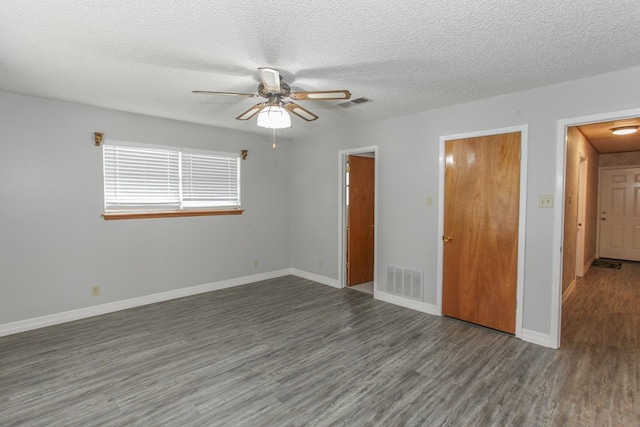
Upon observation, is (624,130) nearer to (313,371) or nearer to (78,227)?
(313,371)

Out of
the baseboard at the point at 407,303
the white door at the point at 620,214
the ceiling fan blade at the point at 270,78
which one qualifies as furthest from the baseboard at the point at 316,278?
the white door at the point at 620,214

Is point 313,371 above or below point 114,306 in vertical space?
below

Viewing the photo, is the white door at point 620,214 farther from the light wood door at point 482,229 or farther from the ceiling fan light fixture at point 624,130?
the light wood door at point 482,229

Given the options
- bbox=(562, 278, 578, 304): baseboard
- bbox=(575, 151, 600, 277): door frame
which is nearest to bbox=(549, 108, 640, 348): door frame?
bbox=(562, 278, 578, 304): baseboard

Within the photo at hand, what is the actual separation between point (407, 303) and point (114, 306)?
3770 millimetres

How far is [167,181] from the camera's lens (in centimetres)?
454

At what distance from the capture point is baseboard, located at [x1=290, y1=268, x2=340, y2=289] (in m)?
5.23

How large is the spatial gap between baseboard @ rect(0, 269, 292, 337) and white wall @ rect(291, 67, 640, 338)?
1.23m

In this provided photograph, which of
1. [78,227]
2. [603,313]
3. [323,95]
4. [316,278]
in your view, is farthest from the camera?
[316,278]

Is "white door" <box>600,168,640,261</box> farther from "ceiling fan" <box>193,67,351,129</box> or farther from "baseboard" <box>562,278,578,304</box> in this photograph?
"ceiling fan" <box>193,67,351,129</box>

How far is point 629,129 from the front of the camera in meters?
4.34

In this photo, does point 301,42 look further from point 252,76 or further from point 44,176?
point 44,176

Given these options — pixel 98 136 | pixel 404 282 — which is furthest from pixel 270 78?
pixel 404 282

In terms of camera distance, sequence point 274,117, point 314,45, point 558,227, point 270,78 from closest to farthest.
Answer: point 314,45 → point 270,78 → point 274,117 → point 558,227
